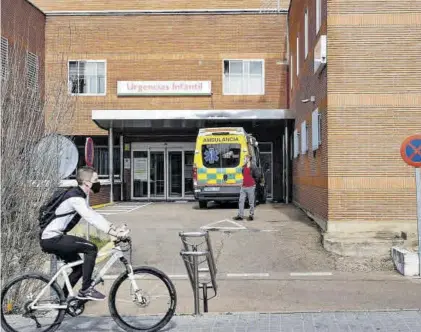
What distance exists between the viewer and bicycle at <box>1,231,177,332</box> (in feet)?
19.9

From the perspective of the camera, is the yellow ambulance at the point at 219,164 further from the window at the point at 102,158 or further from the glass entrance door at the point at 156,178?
the window at the point at 102,158

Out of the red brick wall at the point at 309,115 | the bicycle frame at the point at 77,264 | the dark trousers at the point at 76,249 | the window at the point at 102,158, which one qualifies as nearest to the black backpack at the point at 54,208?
the dark trousers at the point at 76,249

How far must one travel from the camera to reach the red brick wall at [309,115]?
1337 centimetres

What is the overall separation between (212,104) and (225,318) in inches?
848

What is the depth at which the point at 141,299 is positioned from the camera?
6.12m

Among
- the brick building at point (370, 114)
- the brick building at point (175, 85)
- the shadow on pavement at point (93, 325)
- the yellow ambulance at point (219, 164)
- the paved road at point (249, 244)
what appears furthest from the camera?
the brick building at point (175, 85)

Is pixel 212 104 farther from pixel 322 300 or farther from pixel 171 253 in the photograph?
pixel 322 300

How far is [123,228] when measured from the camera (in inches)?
231

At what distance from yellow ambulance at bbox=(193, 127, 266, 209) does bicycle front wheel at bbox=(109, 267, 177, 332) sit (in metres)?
13.9

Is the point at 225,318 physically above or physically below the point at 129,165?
below

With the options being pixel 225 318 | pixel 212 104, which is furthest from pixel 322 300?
pixel 212 104

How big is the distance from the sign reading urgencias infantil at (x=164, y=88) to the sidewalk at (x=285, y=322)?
70.2 feet

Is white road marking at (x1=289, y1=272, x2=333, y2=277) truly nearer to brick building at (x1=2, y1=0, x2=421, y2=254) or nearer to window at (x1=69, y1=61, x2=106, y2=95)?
brick building at (x1=2, y1=0, x2=421, y2=254)

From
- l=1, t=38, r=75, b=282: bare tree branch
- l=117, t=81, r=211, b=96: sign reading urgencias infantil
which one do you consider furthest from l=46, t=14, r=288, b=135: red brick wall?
l=1, t=38, r=75, b=282: bare tree branch
